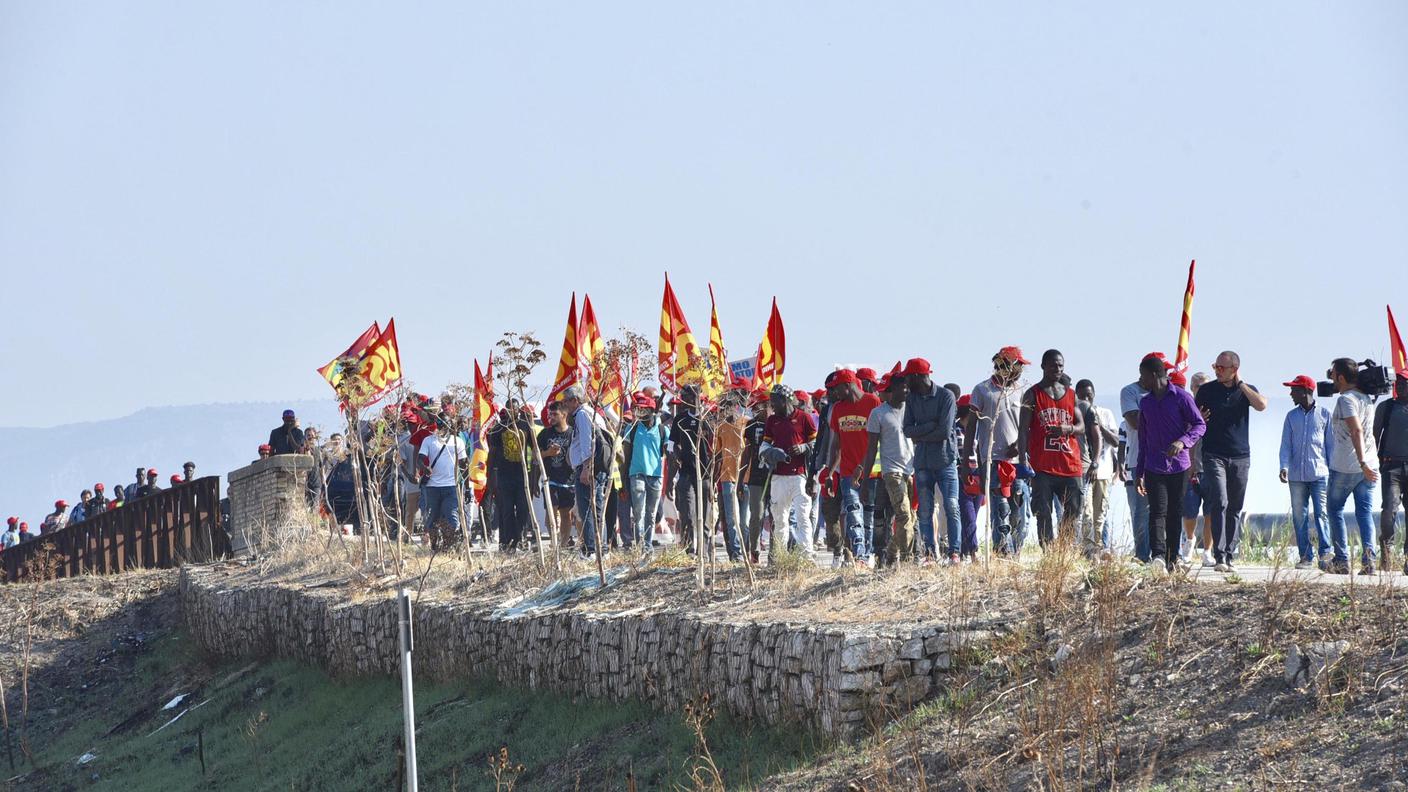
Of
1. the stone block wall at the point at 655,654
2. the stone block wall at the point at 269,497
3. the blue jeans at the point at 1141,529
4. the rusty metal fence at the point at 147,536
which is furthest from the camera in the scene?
the rusty metal fence at the point at 147,536

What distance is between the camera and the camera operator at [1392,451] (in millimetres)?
12992

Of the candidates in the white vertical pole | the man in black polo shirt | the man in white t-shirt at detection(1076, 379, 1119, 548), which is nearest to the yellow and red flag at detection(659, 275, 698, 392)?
the man in white t-shirt at detection(1076, 379, 1119, 548)

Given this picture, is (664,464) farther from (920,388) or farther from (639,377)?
(920,388)

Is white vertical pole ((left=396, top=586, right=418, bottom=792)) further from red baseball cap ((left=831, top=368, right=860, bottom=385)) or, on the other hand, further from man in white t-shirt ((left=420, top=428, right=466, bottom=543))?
man in white t-shirt ((left=420, top=428, right=466, bottom=543))

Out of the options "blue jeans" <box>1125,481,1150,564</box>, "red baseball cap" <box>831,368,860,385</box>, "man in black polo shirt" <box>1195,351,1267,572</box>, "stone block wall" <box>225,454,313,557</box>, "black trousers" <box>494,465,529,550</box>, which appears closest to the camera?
"blue jeans" <box>1125,481,1150,564</box>

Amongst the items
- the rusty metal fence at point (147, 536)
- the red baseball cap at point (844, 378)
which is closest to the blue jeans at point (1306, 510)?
the red baseball cap at point (844, 378)

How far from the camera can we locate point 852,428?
1414 cm

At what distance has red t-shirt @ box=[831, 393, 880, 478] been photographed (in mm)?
14125

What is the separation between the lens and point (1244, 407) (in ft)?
42.8

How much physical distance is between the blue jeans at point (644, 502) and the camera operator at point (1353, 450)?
6748 mm

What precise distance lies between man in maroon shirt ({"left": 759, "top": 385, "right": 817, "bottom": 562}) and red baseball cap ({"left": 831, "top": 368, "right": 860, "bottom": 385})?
0.76 metres

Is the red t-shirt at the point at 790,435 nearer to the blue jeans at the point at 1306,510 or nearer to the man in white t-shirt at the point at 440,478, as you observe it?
Answer: the blue jeans at the point at 1306,510

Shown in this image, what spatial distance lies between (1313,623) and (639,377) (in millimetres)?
6975

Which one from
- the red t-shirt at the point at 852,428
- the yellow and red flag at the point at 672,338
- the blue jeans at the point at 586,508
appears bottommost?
the blue jeans at the point at 586,508
